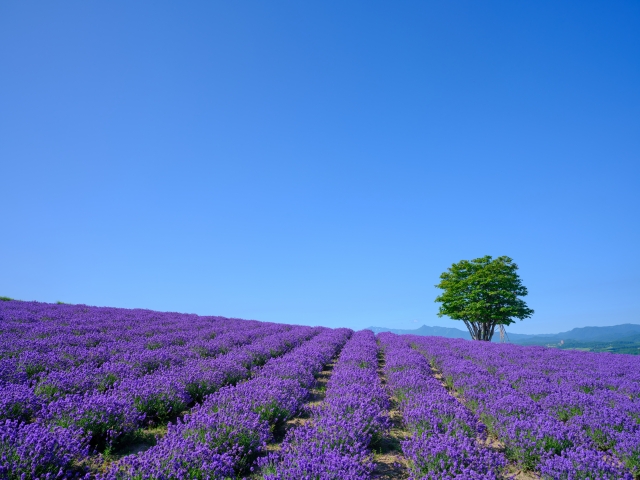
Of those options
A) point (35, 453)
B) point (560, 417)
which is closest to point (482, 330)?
point (560, 417)

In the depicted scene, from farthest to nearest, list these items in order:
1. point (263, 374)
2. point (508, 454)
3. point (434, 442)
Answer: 1. point (263, 374)
2. point (508, 454)
3. point (434, 442)

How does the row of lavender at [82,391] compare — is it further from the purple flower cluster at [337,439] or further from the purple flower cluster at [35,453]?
the purple flower cluster at [337,439]

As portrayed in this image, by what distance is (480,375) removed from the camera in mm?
7129

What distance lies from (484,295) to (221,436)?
27.7 metres

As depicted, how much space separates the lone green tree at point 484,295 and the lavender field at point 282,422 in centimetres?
1995

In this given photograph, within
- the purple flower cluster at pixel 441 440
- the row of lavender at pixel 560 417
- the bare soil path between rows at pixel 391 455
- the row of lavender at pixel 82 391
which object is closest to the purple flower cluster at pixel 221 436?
the row of lavender at pixel 82 391

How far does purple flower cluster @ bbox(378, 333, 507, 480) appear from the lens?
304 centimetres

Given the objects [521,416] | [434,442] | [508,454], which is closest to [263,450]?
[434,442]

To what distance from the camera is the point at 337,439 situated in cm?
339

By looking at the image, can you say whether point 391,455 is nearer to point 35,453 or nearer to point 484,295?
point 35,453

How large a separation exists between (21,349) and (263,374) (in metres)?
4.53

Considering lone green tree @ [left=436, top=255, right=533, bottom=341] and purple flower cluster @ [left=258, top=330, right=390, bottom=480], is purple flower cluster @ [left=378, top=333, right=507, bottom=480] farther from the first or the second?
lone green tree @ [left=436, top=255, right=533, bottom=341]

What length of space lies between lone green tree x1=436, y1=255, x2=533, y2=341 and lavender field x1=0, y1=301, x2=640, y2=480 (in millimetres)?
19951

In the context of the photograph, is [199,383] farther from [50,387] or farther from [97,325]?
[97,325]
